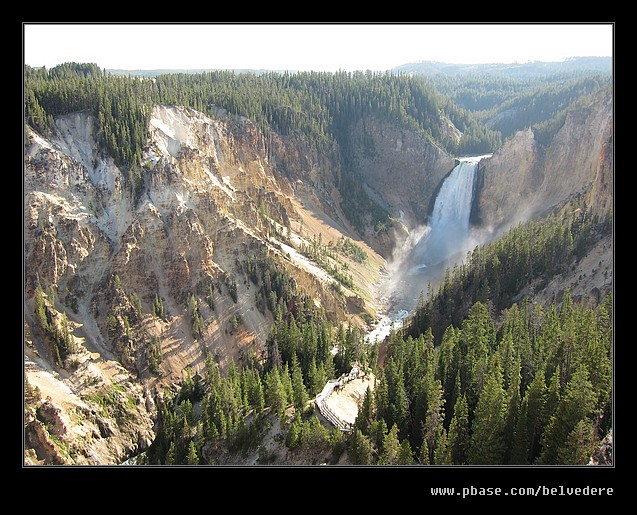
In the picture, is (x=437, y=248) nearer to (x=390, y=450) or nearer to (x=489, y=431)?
(x=390, y=450)

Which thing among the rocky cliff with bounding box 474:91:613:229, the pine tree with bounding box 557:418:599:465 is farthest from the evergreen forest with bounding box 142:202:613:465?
the rocky cliff with bounding box 474:91:613:229

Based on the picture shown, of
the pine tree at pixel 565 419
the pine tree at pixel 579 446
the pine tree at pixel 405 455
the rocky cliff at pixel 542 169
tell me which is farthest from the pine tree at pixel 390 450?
the rocky cliff at pixel 542 169

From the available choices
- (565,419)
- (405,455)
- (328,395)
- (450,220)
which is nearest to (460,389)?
(405,455)

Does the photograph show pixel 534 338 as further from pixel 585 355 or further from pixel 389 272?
pixel 389 272

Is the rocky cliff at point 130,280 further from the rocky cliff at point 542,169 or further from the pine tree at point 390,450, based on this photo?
the rocky cliff at point 542,169

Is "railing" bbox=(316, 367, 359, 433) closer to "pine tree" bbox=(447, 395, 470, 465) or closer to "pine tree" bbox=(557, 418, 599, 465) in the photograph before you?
"pine tree" bbox=(447, 395, 470, 465)

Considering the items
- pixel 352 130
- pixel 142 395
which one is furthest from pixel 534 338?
pixel 352 130

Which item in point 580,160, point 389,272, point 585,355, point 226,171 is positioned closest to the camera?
point 585,355
